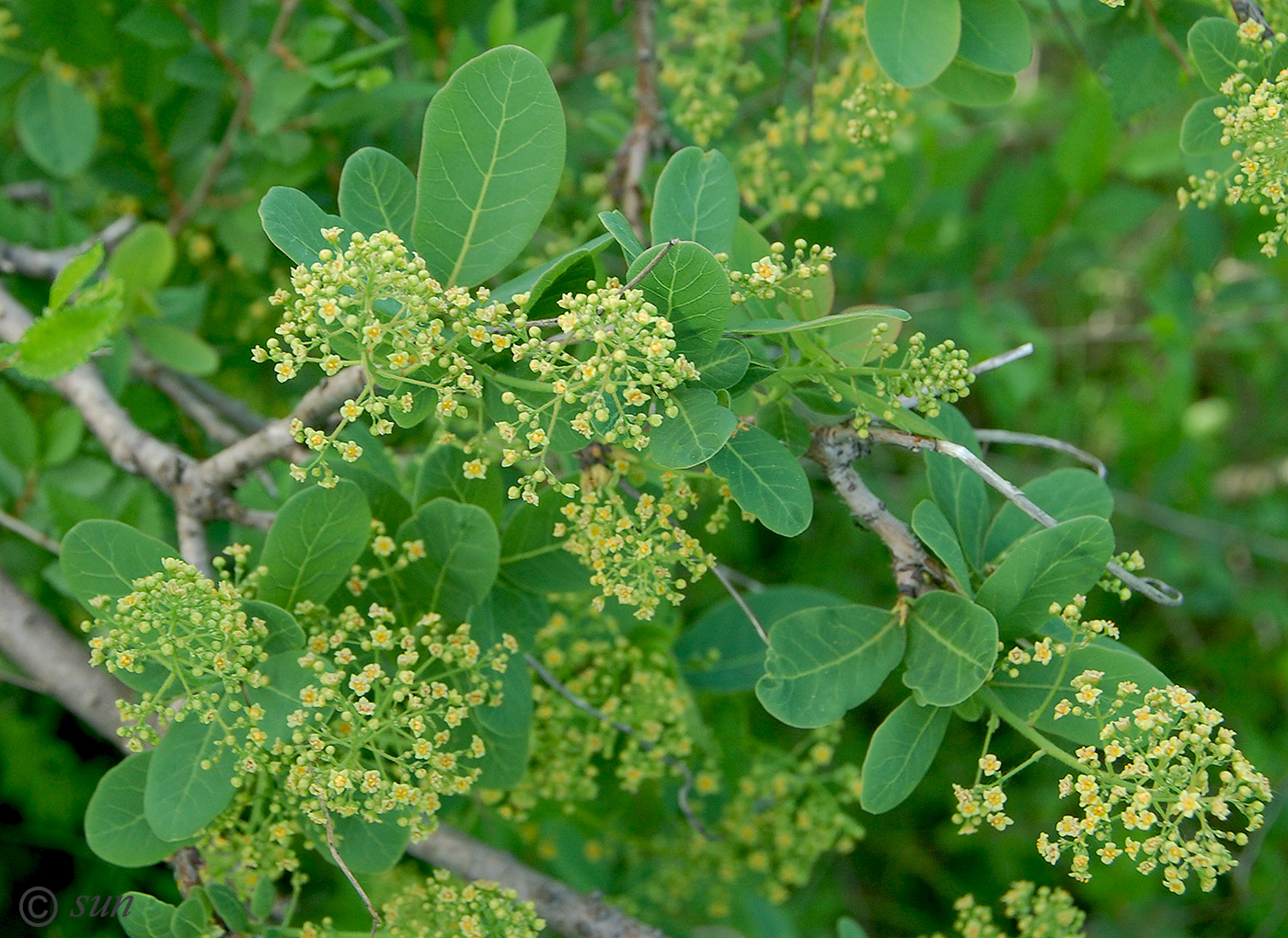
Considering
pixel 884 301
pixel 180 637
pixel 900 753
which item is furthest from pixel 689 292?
pixel 884 301

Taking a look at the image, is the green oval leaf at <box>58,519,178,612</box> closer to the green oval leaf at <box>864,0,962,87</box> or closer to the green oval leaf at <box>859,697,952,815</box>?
the green oval leaf at <box>859,697,952,815</box>

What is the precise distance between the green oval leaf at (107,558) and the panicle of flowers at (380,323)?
1.33ft

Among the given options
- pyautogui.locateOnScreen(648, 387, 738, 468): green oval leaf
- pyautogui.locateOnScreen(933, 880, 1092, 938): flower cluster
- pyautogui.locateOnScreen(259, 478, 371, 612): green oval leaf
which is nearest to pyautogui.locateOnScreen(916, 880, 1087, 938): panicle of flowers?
pyautogui.locateOnScreen(933, 880, 1092, 938): flower cluster

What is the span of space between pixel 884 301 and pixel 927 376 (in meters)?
2.27

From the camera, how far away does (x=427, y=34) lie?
3.01m

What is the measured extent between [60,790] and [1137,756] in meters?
2.98

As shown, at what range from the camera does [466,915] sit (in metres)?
1.62

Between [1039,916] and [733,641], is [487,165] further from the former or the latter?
[1039,916]

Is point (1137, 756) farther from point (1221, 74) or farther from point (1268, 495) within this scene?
point (1268, 495)

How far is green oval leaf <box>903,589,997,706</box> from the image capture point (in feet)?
4.43

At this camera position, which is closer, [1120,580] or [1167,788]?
[1167,788]

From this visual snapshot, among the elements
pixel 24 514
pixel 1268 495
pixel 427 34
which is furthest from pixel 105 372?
pixel 1268 495

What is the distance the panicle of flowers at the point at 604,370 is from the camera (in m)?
1.16

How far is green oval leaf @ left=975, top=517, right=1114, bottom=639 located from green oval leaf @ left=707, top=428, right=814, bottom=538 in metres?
→ 0.31
